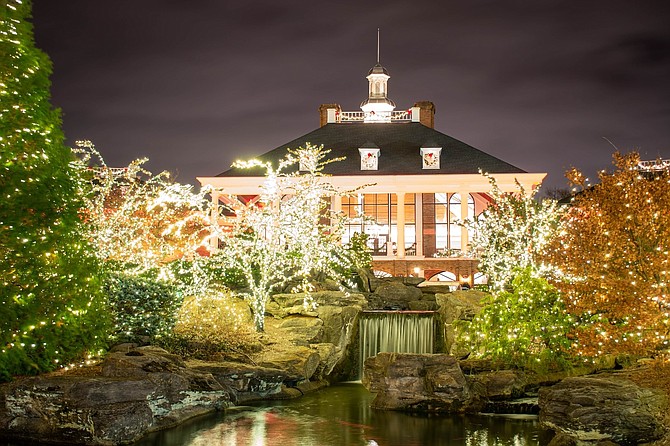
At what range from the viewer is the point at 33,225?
11305mm

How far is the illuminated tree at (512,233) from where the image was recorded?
22234 millimetres

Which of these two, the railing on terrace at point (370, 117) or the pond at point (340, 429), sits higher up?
the railing on terrace at point (370, 117)

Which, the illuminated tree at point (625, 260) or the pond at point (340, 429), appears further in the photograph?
the pond at point (340, 429)

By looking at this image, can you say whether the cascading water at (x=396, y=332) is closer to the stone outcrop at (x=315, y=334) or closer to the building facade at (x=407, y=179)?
the stone outcrop at (x=315, y=334)

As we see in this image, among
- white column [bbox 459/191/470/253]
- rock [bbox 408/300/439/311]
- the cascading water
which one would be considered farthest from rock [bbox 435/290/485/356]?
white column [bbox 459/191/470/253]

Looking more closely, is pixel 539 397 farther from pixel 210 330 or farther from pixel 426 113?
pixel 426 113

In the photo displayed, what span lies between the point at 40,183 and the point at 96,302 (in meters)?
2.60

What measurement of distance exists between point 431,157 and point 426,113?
7214 mm

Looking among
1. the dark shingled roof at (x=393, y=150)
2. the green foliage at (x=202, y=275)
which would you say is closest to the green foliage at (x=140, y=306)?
the green foliage at (x=202, y=275)

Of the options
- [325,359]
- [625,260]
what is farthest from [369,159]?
[625,260]

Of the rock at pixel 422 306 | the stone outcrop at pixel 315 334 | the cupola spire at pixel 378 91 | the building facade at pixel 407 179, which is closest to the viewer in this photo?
the stone outcrop at pixel 315 334

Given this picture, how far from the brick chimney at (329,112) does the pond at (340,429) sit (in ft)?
110

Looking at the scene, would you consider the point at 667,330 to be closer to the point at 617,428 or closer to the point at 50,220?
the point at 617,428

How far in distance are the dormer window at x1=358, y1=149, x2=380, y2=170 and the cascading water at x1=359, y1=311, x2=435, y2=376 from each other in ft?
65.2
